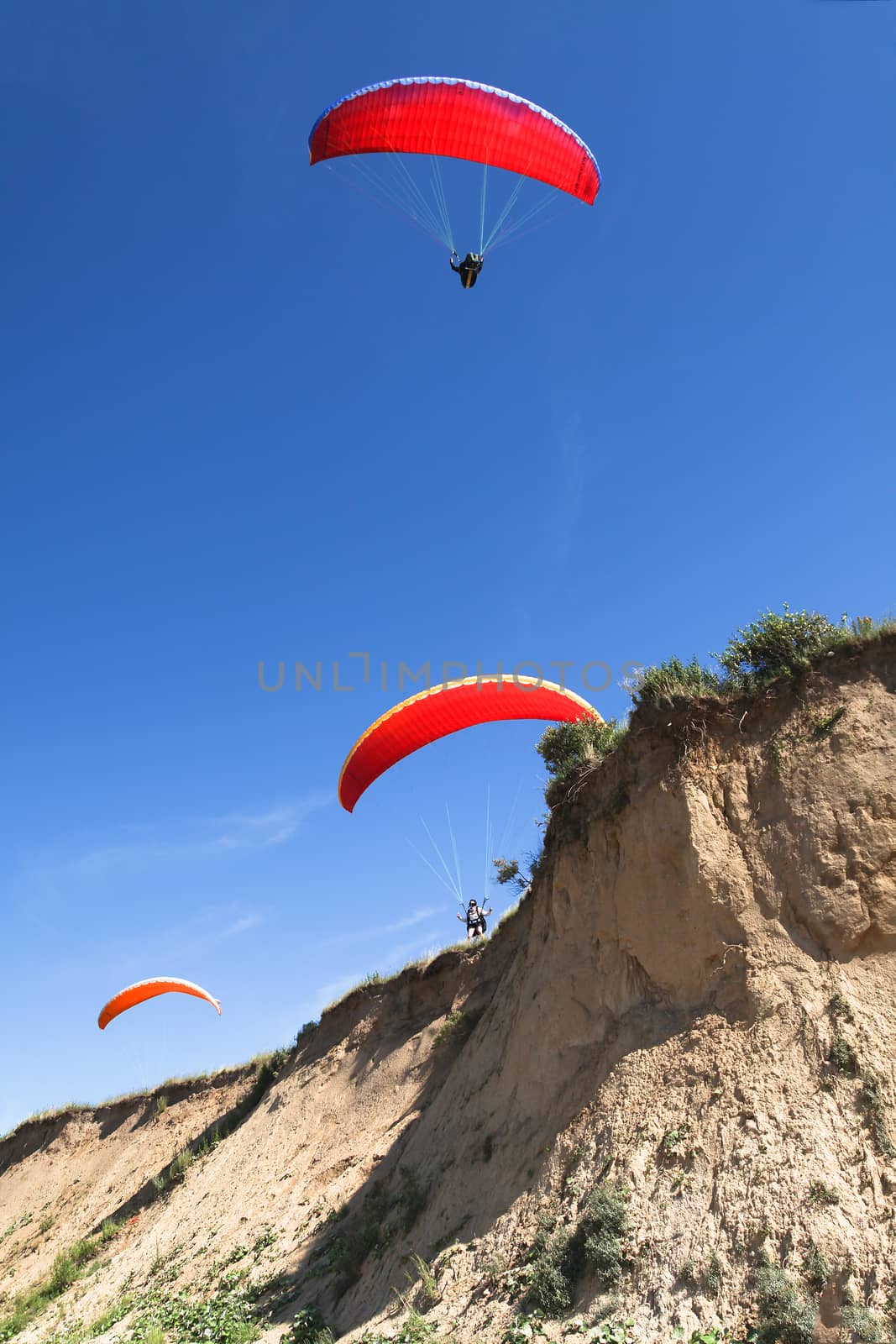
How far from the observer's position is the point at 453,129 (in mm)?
14477

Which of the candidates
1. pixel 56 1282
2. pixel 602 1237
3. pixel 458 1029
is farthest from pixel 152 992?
pixel 602 1237

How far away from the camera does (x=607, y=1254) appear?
23.5 ft

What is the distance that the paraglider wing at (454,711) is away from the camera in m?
16.3

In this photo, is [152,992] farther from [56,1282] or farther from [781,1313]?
[781,1313]

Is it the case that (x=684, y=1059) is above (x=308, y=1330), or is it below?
above

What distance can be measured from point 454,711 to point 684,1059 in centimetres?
925

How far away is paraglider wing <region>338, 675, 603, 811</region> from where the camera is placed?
16.3m

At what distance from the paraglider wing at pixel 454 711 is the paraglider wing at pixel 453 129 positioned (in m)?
9.44

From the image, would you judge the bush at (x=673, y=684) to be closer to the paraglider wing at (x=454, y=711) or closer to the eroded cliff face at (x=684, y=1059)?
the eroded cliff face at (x=684, y=1059)

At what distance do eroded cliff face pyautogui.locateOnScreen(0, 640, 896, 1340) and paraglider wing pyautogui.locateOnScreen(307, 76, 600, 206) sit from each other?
1082 centimetres

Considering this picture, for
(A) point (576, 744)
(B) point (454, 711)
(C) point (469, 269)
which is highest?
(C) point (469, 269)

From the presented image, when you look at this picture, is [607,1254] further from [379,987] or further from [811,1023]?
[379,987]

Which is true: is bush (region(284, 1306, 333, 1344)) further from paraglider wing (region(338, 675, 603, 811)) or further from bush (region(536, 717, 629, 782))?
paraglider wing (region(338, 675, 603, 811))

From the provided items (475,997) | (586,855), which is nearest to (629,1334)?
(586,855)
